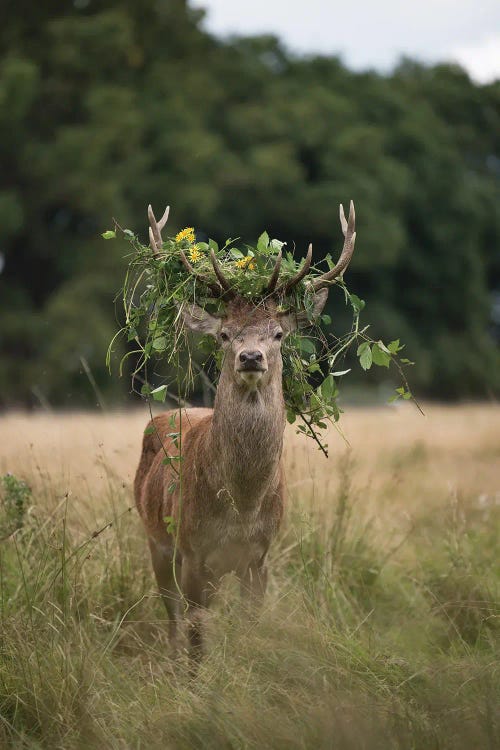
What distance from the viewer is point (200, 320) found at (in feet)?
16.7

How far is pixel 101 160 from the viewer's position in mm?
24250

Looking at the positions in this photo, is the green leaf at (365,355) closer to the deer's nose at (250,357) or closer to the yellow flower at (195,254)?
the deer's nose at (250,357)

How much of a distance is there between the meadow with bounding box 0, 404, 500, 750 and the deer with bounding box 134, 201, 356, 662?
17 cm

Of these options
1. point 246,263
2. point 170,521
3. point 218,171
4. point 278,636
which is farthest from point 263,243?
point 218,171

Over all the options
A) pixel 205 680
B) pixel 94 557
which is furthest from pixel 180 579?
pixel 205 680

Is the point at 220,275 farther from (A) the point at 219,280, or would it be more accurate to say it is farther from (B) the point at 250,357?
(B) the point at 250,357

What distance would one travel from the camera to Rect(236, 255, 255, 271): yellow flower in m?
5.05

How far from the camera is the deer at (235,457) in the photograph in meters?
4.93

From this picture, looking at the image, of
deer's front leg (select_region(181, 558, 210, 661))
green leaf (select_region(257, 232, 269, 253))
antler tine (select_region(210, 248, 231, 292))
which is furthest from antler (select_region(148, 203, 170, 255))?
deer's front leg (select_region(181, 558, 210, 661))

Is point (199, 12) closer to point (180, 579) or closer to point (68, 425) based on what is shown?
point (68, 425)

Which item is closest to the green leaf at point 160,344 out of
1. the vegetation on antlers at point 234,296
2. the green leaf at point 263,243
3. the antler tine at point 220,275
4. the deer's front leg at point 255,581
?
the vegetation on antlers at point 234,296

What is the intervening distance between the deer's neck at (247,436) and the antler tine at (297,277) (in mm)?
383

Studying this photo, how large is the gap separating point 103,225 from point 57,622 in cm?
2000

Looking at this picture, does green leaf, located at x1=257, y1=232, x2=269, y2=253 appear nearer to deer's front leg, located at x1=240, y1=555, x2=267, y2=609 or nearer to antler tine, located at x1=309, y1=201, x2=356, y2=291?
antler tine, located at x1=309, y1=201, x2=356, y2=291
